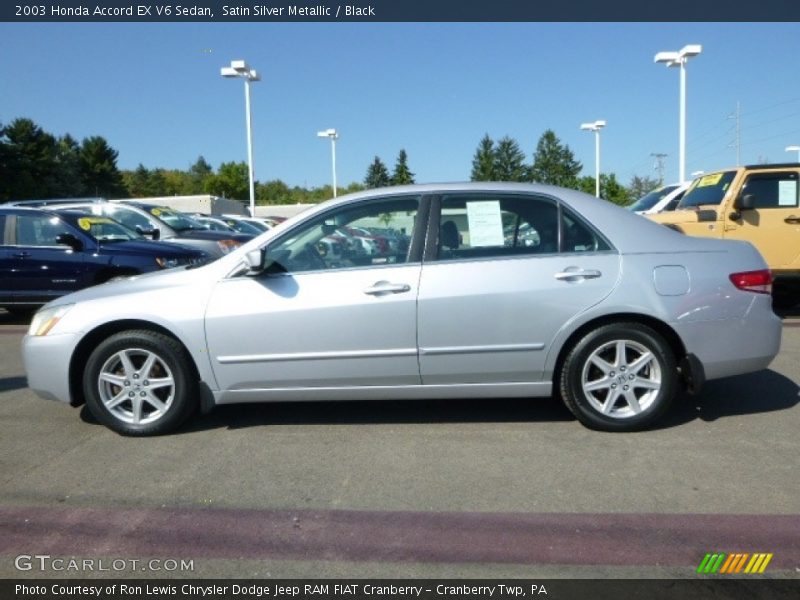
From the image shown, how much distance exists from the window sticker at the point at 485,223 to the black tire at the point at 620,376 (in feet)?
2.87

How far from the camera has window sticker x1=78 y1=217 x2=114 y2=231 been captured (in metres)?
9.61

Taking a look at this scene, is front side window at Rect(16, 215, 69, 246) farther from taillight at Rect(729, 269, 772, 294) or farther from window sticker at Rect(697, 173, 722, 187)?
window sticker at Rect(697, 173, 722, 187)

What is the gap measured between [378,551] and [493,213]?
7.85 feet

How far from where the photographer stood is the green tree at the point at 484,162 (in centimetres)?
5659

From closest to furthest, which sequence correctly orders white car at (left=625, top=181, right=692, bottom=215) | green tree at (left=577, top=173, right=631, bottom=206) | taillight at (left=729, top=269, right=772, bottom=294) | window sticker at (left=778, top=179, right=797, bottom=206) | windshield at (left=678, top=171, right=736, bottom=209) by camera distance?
taillight at (left=729, top=269, right=772, bottom=294), window sticker at (left=778, top=179, right=797, bottom=206), windshield at (left=678, top=171, right=736, bottom=209), white car at (left=625, top=181, right=692, bottom=215), green tree at (left=577, top=173, right=631, bottom=206)

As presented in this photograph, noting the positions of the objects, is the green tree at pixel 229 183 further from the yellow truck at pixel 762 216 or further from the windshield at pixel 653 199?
the yellow truck at pixel 762 216

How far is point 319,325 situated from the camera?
14.4 ft

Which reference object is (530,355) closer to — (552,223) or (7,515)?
(552,223)

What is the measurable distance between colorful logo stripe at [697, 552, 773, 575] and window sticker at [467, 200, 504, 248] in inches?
89.0

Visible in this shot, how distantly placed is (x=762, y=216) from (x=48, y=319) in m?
7.98

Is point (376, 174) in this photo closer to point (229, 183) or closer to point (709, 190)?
point (229, 183)

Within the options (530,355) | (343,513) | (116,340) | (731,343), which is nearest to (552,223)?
(530,355)
